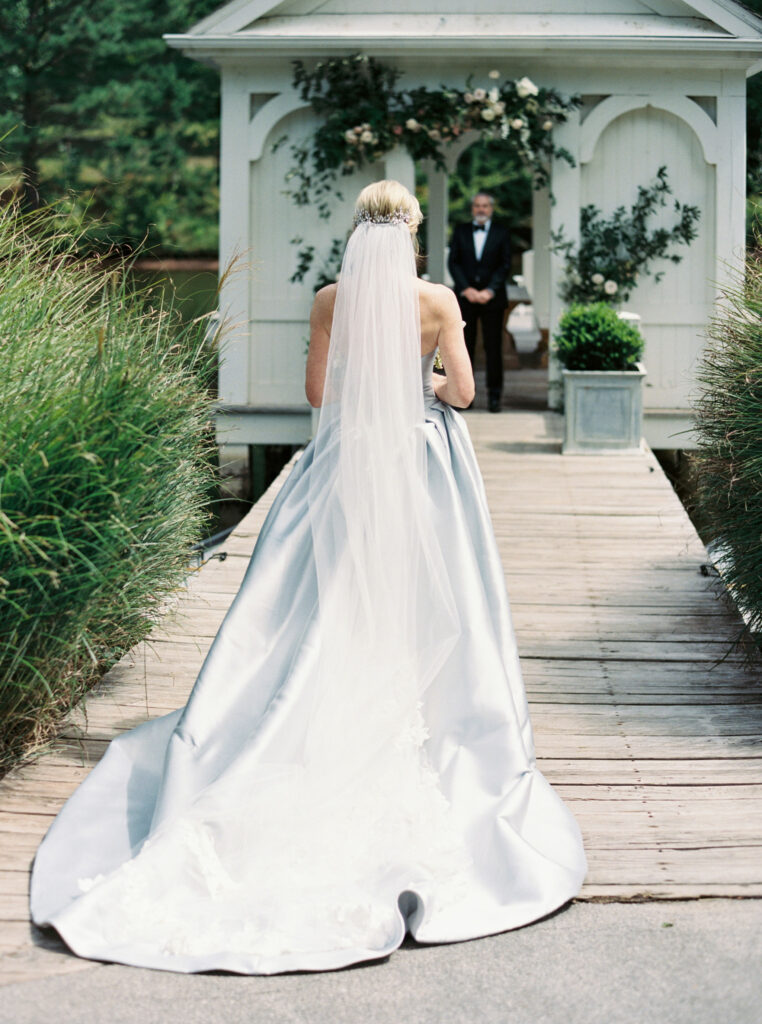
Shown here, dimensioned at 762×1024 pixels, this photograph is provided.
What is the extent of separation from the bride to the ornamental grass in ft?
5.02

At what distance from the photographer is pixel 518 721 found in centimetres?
431

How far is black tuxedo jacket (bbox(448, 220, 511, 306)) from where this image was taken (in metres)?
12.2

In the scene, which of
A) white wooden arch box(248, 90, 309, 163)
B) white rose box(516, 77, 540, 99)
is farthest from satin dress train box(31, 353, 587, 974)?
white wooden arch box(248, 90, 309, 163)

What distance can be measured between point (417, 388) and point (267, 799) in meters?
1.44

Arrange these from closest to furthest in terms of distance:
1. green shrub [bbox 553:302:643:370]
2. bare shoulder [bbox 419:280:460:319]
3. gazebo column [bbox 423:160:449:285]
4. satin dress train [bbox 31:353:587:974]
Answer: satin dress train [bbox 31:353:587:974] → bare shoulder [bbox 419:280:460:319] → green shrub [bbox 553:302:643:370] → gazebo column [bbox 423:160:449:285]

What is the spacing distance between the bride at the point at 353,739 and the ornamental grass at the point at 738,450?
5.02 feet

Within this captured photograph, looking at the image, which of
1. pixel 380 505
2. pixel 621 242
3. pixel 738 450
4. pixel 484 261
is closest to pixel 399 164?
pixel 484 261

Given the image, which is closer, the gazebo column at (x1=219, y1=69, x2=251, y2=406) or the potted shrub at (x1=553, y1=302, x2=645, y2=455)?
the potted shrub at (x1=553, y1=302, x2=645, y2=455)

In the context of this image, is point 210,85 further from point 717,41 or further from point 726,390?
point 726,390

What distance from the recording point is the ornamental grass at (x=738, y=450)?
5582 millimetres

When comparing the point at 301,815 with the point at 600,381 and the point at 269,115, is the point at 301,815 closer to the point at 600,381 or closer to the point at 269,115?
the point at 600,381

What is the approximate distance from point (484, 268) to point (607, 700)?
7.44 m

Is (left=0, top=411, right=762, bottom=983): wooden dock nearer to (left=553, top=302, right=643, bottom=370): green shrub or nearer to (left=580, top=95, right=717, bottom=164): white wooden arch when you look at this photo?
(left=553, top=302, right=643, bottom=370): green shrub

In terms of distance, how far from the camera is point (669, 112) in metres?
12.1
